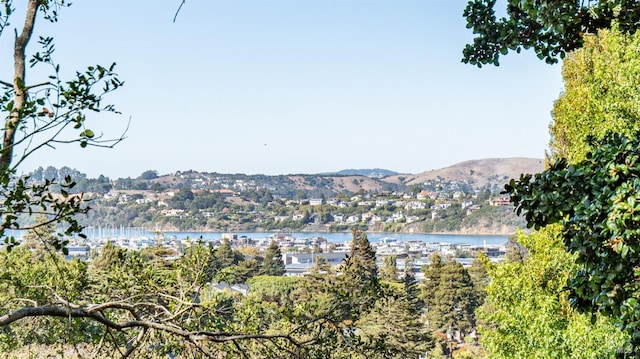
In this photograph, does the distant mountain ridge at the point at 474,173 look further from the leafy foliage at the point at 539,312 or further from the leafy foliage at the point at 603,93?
the leafy foliage at the point at 539,312

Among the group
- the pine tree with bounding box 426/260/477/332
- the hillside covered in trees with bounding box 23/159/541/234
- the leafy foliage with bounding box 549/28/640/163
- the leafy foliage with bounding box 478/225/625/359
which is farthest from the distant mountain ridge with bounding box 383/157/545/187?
the leafy foliage with bounding box 478/225/625/359

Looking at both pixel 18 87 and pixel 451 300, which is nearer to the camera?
pixel 18 87

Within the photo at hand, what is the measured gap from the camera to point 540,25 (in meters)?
3.29

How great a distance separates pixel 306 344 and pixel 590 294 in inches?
59.4

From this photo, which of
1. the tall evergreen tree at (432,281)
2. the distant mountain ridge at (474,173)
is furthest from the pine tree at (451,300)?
the distant mountain ridge at (474,173)

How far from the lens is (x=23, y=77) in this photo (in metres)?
2.76

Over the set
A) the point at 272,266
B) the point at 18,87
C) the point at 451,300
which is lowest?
the point at 451,300

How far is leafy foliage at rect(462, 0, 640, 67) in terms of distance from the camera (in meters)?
2.96

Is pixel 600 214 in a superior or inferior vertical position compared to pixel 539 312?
superior

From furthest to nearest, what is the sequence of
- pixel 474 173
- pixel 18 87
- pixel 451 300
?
pixel 474 173 → pixel 451 300 → pixel 18 87

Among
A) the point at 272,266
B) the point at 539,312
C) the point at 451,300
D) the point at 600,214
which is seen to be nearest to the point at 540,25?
the point at 600,214

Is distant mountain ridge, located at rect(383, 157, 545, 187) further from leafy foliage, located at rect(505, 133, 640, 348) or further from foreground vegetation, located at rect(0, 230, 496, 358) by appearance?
leafy foliage, located at rect(505, 133, 640, 348)

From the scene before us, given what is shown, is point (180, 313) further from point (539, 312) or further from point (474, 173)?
point (474, 173)

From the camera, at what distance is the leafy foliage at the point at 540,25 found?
2.96 metres
